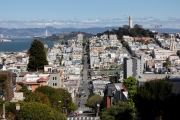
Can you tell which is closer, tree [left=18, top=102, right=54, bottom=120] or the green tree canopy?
tree [left=18, top=102, right=54, bottom=120]

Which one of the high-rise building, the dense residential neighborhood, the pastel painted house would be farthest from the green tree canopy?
the high-rise building

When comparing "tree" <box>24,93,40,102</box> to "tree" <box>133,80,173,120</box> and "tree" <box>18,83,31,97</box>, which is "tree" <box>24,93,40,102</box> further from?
"tree" <box>133,80,173,120</box>

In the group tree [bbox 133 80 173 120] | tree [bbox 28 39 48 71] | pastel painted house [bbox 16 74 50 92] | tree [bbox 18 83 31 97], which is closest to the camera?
tree [bbox 133 80 173 120]

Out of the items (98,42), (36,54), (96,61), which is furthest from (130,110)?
(98,42)

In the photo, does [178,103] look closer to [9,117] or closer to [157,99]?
[157,99]

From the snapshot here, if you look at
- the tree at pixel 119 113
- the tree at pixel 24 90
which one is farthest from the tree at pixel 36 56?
the tree at pixel 119 113

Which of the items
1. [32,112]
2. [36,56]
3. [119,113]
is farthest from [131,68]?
[32,112]
